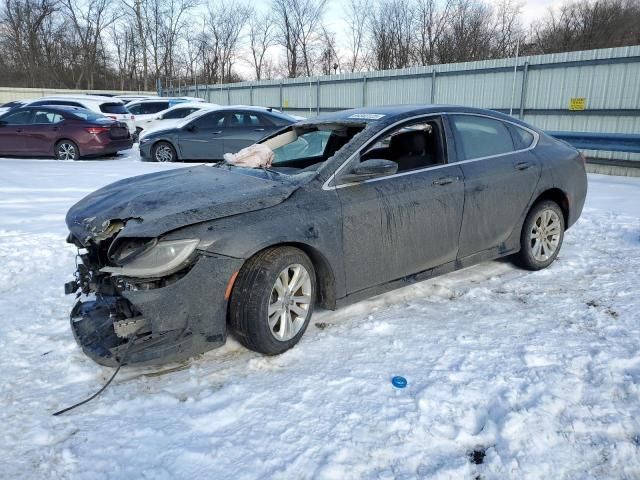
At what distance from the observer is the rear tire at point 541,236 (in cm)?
481

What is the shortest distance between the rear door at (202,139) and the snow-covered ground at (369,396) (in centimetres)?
831

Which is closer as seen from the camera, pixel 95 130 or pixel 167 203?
pixel 167 203

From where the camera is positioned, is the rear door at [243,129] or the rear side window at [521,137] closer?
the rear side window at [521,137]

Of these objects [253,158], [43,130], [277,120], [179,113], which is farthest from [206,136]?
[253,158]

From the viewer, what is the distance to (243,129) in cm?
1262

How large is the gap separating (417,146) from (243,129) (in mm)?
8995

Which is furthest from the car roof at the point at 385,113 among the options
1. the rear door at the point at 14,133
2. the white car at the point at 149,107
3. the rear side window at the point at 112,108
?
the white car at the point at 149,107

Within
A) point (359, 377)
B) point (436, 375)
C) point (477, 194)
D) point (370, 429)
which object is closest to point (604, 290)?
point (477, 194)

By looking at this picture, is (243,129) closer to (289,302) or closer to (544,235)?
(544,235)

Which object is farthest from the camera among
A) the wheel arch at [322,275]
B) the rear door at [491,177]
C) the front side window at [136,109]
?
the front side window at [136,109]

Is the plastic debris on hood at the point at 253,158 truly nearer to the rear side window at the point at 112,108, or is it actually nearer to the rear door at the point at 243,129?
the rear door at the point at 243,129

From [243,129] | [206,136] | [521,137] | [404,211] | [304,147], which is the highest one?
[521,137]

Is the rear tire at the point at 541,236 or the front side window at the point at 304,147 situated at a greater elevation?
the front side window at the point at 304,147

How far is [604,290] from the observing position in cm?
437
